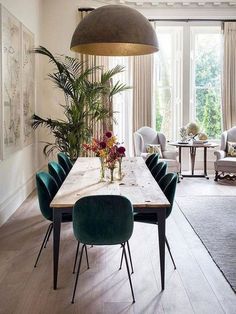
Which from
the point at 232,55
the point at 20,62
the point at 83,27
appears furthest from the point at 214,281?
the point at 232,55

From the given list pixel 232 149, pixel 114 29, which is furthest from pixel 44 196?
pixel 232 149

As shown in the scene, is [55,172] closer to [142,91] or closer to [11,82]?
[11,82]

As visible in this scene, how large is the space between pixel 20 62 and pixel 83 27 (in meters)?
2.89

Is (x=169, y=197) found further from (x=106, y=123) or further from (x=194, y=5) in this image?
(x=194, y=5)

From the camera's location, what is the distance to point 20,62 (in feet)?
19.8

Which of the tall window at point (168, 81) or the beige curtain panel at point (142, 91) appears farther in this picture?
the tall window at point (168, 81)

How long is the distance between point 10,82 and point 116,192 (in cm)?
270

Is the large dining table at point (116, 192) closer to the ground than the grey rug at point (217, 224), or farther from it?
farther from it

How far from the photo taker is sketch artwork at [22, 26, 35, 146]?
630 cm

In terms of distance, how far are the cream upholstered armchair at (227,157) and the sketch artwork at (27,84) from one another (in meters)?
3.50

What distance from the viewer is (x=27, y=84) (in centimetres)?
654

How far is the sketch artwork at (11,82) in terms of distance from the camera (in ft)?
16.7

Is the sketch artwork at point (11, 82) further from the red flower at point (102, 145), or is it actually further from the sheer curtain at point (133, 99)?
the sheer curtain at point (133, 99)

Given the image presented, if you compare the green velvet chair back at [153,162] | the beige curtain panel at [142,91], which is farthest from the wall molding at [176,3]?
the green velvet chair back at [153,162]
